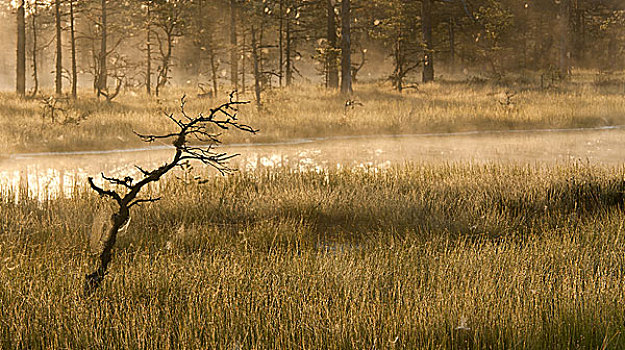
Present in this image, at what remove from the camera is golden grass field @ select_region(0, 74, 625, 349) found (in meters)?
3.50

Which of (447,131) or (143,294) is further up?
(447,131)

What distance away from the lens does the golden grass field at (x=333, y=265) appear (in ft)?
11.5

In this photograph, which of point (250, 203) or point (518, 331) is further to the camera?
point (250, 203)

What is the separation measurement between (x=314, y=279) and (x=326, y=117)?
11514 millimetres

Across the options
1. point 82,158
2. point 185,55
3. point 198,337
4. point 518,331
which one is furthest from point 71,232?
point 185,55

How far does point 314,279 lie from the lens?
4152mm

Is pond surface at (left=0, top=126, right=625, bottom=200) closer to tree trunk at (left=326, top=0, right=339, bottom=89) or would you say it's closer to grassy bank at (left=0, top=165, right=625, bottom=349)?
grassy bank at (left=0, top=165, right=625, bottom=349)

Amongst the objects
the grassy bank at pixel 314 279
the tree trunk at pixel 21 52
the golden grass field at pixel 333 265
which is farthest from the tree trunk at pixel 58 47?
the grassy bank at pixel 314 279

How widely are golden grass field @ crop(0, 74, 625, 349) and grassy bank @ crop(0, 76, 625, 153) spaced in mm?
5876

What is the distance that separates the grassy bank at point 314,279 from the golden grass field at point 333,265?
Result: 2 cm

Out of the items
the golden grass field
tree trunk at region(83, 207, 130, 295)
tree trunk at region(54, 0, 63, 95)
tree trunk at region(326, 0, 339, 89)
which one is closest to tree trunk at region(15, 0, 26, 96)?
tree trunk at region(54, 0, 63, 95)

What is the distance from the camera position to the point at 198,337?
352cm

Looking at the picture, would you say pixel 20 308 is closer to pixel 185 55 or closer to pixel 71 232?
pixel 71 232

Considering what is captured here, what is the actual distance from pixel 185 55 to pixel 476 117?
131 ft
